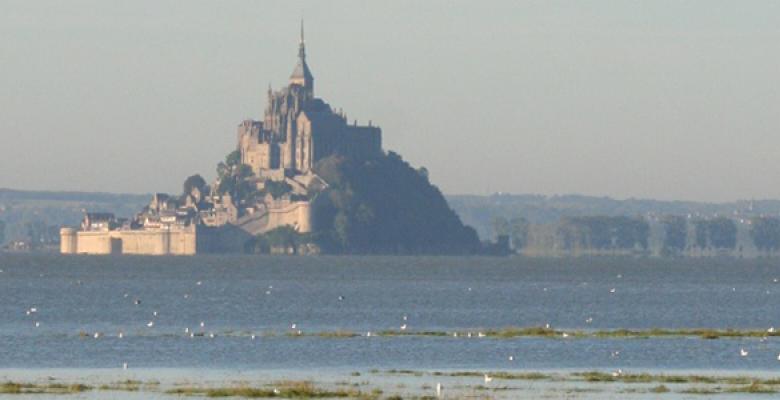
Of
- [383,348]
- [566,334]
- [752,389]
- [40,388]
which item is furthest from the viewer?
[566,334]

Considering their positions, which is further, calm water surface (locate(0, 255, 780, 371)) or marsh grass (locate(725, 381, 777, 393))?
calm water surface (locate(0, 255, 780, 371))

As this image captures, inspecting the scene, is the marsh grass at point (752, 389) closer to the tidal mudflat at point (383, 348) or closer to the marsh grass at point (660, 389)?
the tidal mudflat at point (383, 348)

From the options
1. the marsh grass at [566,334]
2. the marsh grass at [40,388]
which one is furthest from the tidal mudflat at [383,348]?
the marsh grass at [566,334]

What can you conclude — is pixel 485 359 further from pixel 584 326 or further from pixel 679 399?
pixel 584 326

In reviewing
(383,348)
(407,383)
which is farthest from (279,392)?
(383,348)

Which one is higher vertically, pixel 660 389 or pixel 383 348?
pixel 383 348

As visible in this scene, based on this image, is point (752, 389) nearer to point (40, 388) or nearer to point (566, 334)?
point (40, 388)

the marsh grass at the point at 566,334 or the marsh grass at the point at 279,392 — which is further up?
the marsh grass at the point at 566,334

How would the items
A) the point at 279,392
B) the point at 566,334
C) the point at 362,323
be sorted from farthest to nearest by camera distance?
1. the point at 362,323
2. the point at 566,334
3. the point at 279,392

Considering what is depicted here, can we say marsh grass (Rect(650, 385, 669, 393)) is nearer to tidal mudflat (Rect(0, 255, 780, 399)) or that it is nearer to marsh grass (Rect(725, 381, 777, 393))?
tidal mudflat (Rect(0, 255, 780, 399))

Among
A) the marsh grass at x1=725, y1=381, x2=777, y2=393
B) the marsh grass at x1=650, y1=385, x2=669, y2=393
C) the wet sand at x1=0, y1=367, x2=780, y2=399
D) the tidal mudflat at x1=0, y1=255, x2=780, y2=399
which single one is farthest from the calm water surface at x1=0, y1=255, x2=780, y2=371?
the marsh grass at x1=650, y1=385, x2=669, y2=393

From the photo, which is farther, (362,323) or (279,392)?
(362,323)

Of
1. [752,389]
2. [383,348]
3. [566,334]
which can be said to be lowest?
[752,389]

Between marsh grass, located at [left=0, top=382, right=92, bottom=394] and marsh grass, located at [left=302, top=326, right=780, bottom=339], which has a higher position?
marsh grass, located at [left=302, top=326, right=780, bottom=339]
